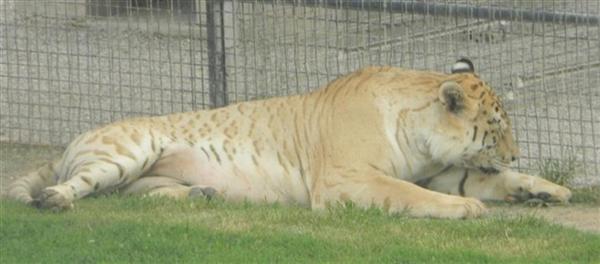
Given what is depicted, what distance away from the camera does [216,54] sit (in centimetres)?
1138

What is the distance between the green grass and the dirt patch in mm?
515

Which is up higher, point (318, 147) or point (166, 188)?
point (318, 147)

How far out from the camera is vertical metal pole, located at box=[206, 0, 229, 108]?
37.0ft

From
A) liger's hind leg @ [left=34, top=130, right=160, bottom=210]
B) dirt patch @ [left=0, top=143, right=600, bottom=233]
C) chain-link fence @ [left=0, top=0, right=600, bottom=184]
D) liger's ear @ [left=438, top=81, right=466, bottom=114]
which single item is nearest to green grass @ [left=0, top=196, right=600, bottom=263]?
liger's hind leg @ [left=34, top=130, right=160, bottom=210]

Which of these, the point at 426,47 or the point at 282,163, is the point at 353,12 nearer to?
the point at 426,47

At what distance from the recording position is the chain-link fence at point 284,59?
1081 cm

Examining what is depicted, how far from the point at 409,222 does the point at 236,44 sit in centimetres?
307

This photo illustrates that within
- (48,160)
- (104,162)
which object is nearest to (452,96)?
(104,162)

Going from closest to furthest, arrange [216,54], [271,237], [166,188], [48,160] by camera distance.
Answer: [271,237] → [166,188] → [48,160] → [216,54]

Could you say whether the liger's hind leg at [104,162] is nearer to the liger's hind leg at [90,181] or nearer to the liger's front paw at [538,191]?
the liger's hind leg at [90,181]

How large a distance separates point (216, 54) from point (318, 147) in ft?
6.17

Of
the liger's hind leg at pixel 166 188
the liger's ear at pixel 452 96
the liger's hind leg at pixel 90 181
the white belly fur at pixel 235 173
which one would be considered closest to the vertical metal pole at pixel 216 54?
the white belly fur at pixel 235 173

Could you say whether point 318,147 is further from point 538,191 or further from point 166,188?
point 538,191

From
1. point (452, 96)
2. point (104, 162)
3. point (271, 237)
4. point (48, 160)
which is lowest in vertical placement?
point (48, 160)
